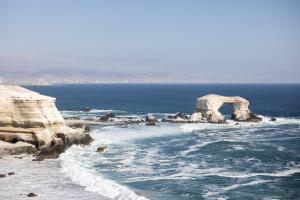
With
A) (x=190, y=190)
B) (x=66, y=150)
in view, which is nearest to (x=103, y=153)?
(x=66, y=150)

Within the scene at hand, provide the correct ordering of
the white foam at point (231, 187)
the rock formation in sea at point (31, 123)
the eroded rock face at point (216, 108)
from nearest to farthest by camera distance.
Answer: the white foam at point (231, 187) < the rock formation in sea at point (31, 123) < the eroded rock face at point (216, 108)

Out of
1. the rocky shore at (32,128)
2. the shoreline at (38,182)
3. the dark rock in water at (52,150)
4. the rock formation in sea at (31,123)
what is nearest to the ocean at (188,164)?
the shoreline at (38,182)

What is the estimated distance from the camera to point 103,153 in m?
45.8

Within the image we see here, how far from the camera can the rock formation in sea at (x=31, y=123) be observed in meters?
47.2

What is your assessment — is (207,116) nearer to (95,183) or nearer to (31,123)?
(31,123)

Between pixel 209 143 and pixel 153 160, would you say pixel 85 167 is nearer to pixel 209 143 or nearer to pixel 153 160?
pixel 153 160

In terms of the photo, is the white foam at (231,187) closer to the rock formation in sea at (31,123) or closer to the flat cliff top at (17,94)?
the rock formation in sea at (31,123)

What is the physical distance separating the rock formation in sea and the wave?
753 centimetres

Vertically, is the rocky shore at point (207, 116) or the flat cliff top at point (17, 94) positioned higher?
the flat cliff top at point (17, 94)

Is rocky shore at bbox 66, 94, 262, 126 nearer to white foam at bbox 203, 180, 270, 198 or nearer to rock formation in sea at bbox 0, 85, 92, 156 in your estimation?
rock formation in sea at bbox 0, 85, 92, 156

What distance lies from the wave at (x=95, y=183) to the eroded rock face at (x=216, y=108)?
3873 cm

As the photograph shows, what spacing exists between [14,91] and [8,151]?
10.1m

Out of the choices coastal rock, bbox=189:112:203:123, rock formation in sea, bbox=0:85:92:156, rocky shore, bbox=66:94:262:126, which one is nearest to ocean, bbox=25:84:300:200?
rock formation in sea, bbox=0:85:92:156

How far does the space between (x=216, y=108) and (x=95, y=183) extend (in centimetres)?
4652
